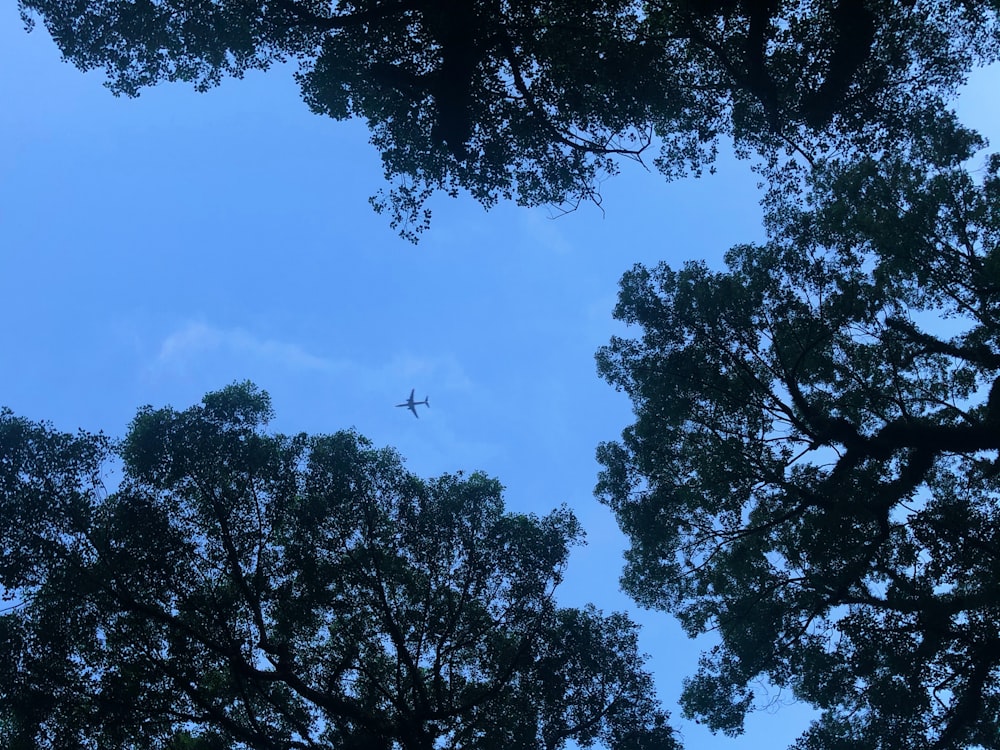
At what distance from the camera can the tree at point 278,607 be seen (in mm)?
14258

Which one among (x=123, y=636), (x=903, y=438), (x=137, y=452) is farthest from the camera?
(x=137, y=452)

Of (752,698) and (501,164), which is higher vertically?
(501,164)

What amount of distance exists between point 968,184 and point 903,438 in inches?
221

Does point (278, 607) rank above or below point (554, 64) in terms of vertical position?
below

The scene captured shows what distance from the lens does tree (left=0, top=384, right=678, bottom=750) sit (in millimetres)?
14258

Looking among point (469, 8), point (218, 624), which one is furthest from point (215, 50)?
point (218, 624)

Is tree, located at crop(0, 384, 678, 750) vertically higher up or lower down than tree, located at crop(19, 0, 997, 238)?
lower down

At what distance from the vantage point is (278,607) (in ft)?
50.3

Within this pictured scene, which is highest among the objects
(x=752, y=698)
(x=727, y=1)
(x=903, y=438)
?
(x=727, y=1)

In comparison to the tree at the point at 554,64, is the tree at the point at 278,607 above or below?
below

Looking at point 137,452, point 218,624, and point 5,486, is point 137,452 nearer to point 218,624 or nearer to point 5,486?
point 5,486

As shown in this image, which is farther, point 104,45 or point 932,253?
point 932,253

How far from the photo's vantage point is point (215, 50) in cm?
1353

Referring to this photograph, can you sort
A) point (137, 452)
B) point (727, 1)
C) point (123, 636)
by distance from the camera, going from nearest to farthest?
1. point (727, 1)
2. point (123, 636)
3. point (137, 452)
